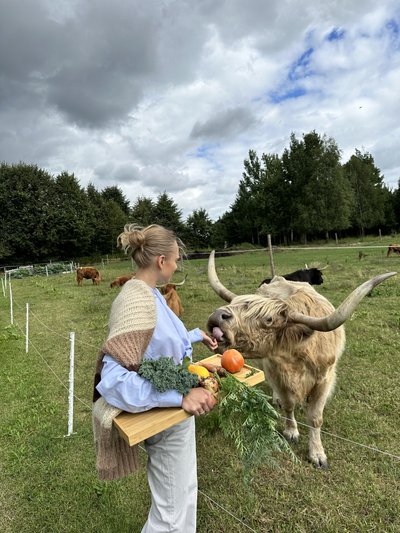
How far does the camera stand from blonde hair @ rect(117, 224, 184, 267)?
6.57ft

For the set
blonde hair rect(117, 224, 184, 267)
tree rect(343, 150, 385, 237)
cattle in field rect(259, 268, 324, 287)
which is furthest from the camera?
tree rect(343, 150, 385, 237)

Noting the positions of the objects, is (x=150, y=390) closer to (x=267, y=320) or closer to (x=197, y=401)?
(x=197, y=401)

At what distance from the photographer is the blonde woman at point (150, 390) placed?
1656mm

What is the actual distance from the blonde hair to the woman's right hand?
2.47 ft

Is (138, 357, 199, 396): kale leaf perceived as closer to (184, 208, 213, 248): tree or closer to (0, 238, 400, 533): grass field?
(0, 238, 400, 533): grass field

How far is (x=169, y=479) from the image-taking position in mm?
1870

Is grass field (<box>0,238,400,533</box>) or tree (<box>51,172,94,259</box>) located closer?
grass field (<box>0,238,400,533</box>)

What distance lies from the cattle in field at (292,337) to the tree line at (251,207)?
40541 mm

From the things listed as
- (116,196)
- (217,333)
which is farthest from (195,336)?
(116,196)

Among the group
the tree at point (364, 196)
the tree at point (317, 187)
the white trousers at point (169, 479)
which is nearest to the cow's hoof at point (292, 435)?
the white trousers at point (169, 479)

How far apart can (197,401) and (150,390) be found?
0.79 feet

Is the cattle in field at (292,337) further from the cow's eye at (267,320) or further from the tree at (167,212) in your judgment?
the tree at (167,212)

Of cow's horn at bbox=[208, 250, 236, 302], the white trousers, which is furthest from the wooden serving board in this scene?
cow's horn at bbox=[208, 250, 236, 302]

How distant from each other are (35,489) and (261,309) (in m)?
2.75
